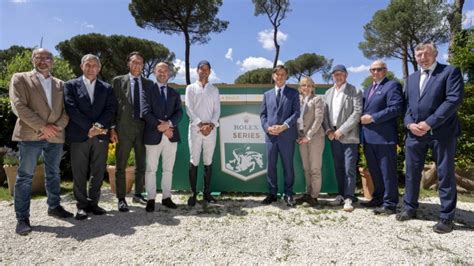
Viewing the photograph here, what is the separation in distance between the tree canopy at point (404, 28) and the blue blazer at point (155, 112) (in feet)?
66.9

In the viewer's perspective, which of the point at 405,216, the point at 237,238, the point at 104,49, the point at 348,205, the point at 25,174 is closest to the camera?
the point at 237,238

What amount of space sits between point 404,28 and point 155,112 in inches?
962

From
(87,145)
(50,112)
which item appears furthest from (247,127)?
(50,112)

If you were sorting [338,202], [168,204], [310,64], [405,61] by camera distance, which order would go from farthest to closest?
1. [310,64]
2. [405,61]
3. [338,202]
4. [168,204]

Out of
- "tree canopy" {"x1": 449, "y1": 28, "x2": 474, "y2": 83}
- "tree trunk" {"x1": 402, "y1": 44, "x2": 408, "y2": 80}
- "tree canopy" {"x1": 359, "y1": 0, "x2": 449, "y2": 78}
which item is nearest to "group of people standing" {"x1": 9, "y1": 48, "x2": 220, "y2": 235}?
"tree canopy" {"x1": 449, "y1": 28, "x2": 474, "y2": 83}

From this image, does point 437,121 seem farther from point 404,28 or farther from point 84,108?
point 404,28

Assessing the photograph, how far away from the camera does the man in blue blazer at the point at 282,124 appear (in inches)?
172

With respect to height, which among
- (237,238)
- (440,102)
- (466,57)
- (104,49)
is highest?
(104,49)

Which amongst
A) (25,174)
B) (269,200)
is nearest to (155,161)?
(25,174)

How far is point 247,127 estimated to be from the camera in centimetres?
516

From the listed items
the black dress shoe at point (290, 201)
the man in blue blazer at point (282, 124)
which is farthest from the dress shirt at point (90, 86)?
the black dress shoe at point (290, 201)

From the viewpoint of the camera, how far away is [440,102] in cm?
347

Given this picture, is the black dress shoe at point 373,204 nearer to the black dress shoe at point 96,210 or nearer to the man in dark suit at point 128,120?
the man in dark suit at point 128,120

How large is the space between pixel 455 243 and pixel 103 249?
3.39m
